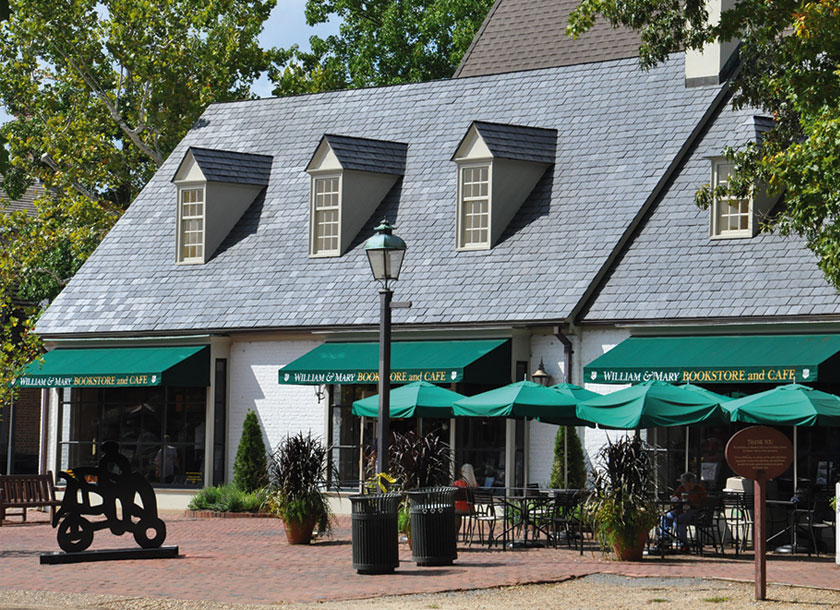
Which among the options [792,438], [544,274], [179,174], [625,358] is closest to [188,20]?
[179,174]

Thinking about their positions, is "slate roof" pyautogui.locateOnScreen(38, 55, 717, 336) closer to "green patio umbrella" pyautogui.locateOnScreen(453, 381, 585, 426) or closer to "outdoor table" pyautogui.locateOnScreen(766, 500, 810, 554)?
"green patio umbrella" pyautogui.locateOnScreen(453, 381, 585, 426)

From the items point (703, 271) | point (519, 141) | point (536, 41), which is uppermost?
point (536, 41)

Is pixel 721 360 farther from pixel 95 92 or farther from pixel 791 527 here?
pixel 95 92

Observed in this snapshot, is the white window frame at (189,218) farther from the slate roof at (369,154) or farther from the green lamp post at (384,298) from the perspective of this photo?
the green lamp post at (384,298)

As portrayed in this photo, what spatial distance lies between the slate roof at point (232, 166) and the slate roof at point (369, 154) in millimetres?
2732

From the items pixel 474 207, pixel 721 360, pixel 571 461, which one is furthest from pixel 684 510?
pixel 474 207

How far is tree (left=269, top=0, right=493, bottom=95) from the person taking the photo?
148 feet

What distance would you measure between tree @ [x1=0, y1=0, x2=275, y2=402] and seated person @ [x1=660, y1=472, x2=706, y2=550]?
20.6 meters

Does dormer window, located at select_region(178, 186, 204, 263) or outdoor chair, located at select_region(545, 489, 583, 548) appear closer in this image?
outdoor chair, located at select_region(545, 489, 583, 548)

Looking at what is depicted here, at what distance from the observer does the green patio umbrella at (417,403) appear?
2155 centimetres

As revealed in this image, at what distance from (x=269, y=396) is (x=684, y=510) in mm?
10329

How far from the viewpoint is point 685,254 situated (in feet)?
80.9

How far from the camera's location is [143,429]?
95.9 feet

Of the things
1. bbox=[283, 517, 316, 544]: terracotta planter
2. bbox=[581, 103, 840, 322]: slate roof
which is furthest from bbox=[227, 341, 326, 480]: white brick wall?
bbox=[283, 517, 316, 544]: terracotta planter
